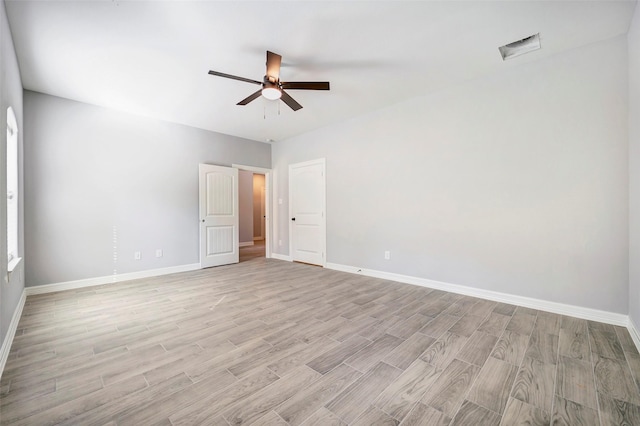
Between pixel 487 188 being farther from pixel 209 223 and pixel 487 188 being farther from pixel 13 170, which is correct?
pixel 13 170

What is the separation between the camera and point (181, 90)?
3.46 metres

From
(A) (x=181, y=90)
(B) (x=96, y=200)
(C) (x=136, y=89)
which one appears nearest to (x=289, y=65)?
(A) (x=181, y=90)

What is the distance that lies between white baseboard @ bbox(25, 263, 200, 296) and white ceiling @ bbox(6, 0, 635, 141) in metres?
2.67

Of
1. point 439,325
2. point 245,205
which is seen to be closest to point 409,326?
point 439,325

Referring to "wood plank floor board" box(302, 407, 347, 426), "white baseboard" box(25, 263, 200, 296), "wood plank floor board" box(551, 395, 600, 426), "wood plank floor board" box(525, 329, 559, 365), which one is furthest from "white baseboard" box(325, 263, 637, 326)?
"white baseboard" box(25, 263, 200, 296)

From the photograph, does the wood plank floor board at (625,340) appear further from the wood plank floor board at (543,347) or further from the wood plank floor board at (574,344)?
the wood plank floor board at (543,347)

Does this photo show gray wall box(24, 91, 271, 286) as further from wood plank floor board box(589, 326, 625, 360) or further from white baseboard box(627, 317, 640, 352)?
white baseboard box(627, 317, 640, 352)

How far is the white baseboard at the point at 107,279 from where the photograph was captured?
11.4 feet

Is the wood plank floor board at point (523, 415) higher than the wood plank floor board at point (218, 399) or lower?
lower

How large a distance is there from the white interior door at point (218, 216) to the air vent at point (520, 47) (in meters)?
4.76

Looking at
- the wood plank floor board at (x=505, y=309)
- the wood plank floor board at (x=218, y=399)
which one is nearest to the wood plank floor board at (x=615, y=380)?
the wood plank floor board at (x=505, y=309)

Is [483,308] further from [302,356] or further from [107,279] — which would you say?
[107,279]

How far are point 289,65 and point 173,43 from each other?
1164 millimetres

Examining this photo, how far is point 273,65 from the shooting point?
254cm
